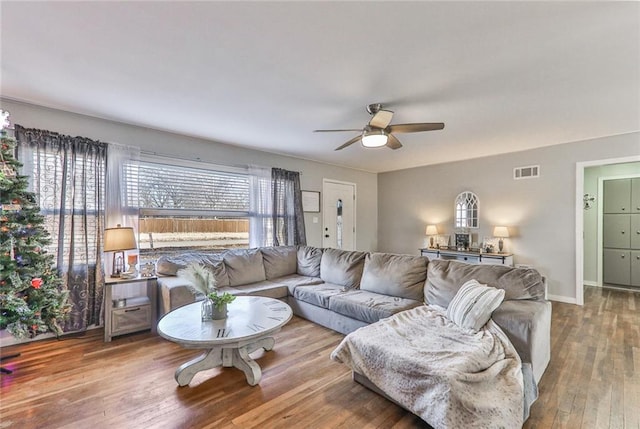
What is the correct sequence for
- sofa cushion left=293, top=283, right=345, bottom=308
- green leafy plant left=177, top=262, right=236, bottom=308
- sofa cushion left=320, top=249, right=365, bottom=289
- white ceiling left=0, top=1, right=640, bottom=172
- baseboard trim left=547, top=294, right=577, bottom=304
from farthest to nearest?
1. baseboard trim left=547, top=294, right=577, bottom=304
2. sofa cushion left=320, top=249, right=365, bottom=289
3. sofa cushion left=293, top=283, right=345, bottom=308
4. green leafy plant left=177, top=262, right=236, bottom=308
5. white ceiling left=0, top=1, right=640, bottom=172

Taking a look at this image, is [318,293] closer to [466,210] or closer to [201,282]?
[201,282]

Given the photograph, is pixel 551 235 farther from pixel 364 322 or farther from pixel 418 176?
pixel 364 322

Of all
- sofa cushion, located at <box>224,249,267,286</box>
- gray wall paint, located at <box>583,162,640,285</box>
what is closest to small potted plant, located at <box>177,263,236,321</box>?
sofa cushion, located at <box>224,249,267,286</box>

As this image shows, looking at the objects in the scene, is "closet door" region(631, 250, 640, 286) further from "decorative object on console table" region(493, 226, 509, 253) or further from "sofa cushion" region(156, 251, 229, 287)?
"sofa cushion" region(156, 251, 229, 287)

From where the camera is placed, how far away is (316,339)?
2.99 m

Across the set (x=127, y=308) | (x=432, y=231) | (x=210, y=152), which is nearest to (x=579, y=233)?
(x=432, y=231)

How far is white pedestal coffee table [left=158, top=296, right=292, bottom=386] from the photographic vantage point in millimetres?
1952

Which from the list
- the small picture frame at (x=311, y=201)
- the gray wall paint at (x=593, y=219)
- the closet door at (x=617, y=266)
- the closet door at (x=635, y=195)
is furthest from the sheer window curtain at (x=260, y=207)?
the closet door at (x=635, y=195)

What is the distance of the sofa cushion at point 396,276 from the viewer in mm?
3041

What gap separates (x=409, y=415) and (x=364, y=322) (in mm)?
1075

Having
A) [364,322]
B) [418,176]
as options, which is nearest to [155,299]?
[364,322]

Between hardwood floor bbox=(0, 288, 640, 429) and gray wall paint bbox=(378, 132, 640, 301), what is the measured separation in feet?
5.83

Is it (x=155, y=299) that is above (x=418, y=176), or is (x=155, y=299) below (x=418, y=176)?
below

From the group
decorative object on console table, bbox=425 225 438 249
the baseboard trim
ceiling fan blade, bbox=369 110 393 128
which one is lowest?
the baseboard trim
